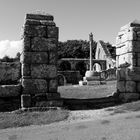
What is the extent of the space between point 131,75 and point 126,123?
13.6 feet

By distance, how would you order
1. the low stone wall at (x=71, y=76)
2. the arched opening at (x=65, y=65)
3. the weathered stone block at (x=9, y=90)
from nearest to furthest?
1. the weathered stone block at (x=9, y=90)
2. the low stone wall at (x=71, y=76)
3. the arched opening at (x=65, y=65)

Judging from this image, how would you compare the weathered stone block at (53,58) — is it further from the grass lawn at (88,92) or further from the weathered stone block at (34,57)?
the grass lawn at (88,92)

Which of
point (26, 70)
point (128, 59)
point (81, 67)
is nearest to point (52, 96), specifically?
point (26, 70)

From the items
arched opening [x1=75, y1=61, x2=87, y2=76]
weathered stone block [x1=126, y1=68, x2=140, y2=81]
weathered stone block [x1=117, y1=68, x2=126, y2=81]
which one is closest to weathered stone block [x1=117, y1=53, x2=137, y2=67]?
weathered stone block [x1=126, y1=68, x2=140, y2=81]

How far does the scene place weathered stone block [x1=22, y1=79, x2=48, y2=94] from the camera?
27.9 ft

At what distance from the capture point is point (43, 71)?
8.67 m

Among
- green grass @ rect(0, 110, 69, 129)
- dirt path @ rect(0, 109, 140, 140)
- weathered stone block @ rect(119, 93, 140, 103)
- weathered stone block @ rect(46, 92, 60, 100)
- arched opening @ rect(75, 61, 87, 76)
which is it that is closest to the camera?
dirt path @ rect(0, 109, 140, 140)

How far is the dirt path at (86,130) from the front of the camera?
205 inches

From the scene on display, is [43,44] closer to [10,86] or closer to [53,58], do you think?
[53,58]

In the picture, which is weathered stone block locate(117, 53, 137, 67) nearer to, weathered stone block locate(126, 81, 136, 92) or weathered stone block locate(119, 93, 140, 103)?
weathered stone block locate(126, 81, 136, 92)

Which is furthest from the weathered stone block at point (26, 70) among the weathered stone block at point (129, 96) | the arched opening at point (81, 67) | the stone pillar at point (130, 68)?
the arched opening at point (81, 67)

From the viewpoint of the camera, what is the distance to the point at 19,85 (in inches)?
336

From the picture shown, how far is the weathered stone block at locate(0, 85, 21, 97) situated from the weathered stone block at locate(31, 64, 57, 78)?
0.67 metres

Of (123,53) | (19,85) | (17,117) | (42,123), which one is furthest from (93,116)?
(123,53)
